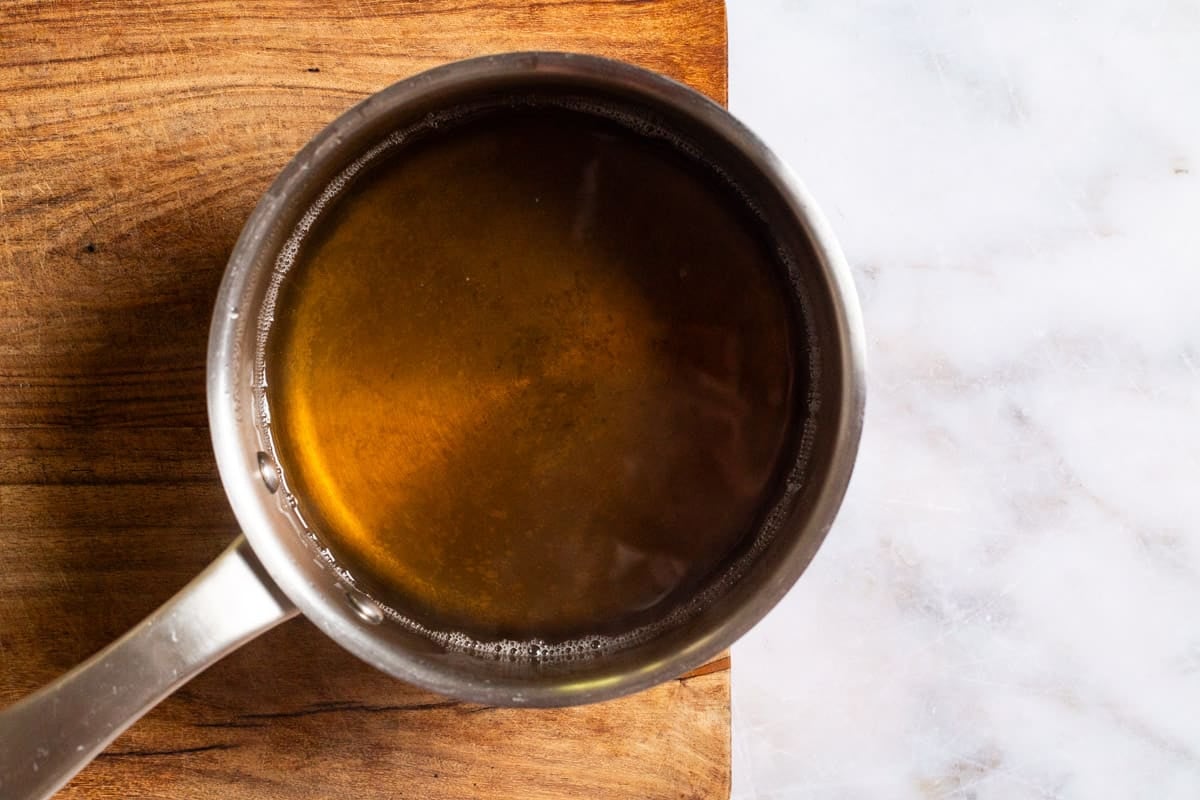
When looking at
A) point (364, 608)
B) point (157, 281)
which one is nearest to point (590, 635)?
point (364, 608)

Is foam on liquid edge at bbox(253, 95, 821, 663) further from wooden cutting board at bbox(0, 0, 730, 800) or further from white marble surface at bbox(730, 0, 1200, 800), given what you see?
white marble surface at bbox(730, 0, 1200, 800)

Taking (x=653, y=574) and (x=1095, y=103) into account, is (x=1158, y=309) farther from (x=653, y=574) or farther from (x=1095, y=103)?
(x=653, y=574)

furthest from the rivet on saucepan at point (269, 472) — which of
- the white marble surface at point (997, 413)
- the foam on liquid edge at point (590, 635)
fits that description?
the white marble surface at point (997, 413)

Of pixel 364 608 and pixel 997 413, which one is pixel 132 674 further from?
pixel 997 413

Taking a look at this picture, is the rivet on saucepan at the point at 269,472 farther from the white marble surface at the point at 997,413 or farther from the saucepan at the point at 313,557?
the white marble surface at the point at 997,413

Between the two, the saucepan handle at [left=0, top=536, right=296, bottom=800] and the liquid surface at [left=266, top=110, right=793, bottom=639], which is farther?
the liquid surface at [left=266, top=110, right=793, bottom=639]

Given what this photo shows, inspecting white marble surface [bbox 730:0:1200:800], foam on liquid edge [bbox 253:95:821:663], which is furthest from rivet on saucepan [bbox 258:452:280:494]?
white marble surface [bbox 730:0:1200:800]
